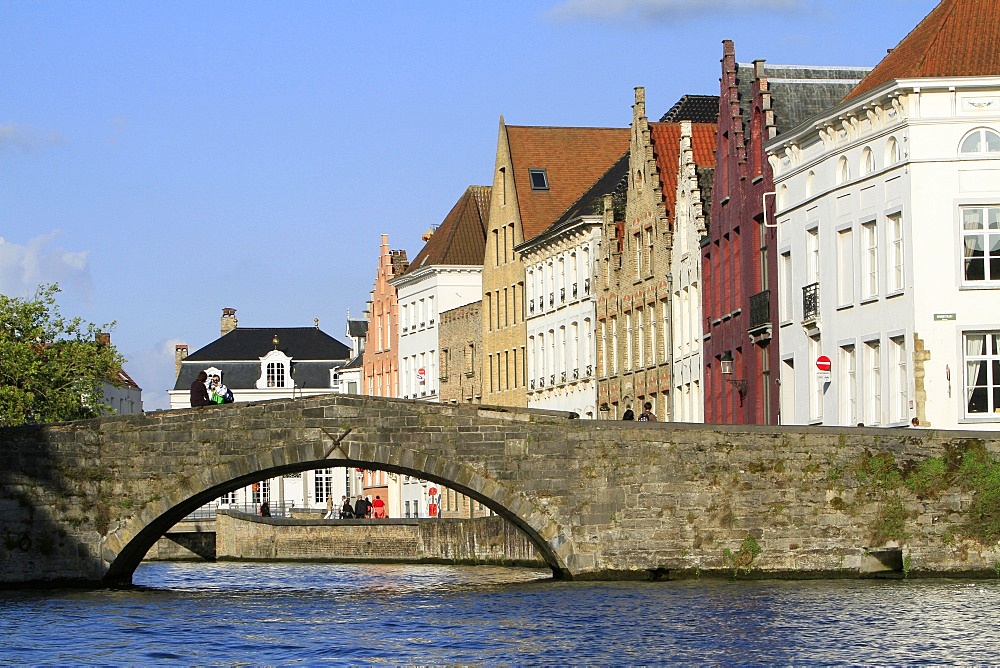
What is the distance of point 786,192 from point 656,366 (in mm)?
14860

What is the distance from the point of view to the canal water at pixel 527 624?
29.8 metres

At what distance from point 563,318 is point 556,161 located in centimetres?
913

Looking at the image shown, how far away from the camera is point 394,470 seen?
44.6 meters

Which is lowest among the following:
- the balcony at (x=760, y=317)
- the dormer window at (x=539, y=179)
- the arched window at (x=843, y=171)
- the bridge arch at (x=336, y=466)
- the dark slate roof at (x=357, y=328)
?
the bridge arch at (x=336, y=466)

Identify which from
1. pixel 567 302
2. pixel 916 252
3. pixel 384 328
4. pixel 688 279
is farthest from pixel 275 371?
pixel 916 252

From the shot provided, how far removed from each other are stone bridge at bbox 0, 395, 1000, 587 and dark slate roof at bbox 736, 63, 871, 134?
1169 centimetres

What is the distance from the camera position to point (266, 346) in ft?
444

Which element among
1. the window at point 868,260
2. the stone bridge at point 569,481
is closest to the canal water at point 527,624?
the stone bridge at point 569,481

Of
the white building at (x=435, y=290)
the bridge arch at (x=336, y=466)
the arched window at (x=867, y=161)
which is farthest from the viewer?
the white building at (x=435, y=290)

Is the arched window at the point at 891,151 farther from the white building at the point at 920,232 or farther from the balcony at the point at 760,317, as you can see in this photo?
the balcony at the point at 760,317

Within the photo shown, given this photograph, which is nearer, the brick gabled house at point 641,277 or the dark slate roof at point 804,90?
the dark slate roof at point 804,90

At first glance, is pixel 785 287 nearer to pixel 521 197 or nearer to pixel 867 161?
pixel 867 161

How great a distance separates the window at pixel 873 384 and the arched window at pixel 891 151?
143 inches

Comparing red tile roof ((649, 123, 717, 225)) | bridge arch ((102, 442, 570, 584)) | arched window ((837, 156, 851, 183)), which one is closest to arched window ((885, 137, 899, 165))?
arched window ((837, 156, 851, 183))
